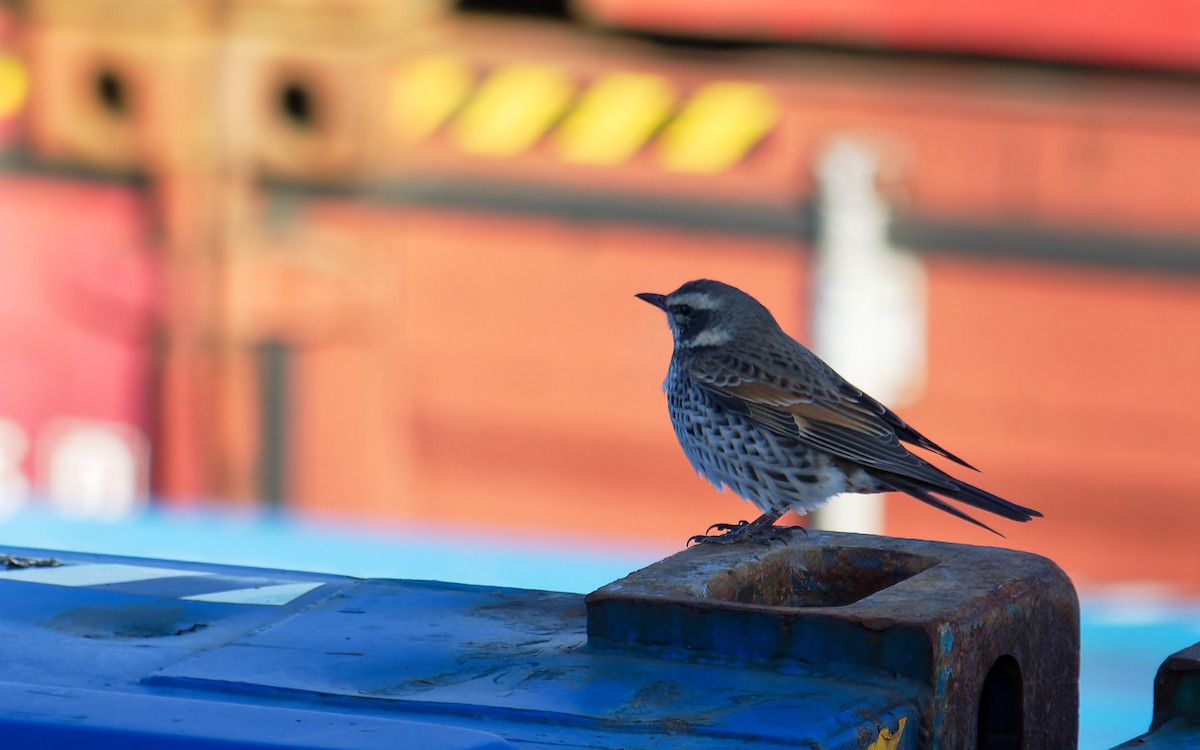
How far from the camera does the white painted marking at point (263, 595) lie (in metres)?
2.98

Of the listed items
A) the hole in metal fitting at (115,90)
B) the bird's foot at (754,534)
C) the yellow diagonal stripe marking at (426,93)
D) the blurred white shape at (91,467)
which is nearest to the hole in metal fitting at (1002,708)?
the bird's foot at (754,534)

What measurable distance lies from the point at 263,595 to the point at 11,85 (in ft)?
19.5

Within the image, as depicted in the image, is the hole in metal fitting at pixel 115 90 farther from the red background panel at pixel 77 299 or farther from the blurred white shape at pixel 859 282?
the blurred white shape at pixel 859 282

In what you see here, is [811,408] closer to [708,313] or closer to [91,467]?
[708,313]

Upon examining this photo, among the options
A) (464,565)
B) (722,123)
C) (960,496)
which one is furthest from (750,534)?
(722,123)

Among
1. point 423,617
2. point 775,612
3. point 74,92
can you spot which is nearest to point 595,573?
point 423,617

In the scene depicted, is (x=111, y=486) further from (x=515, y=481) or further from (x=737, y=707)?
(x=737, y=707)

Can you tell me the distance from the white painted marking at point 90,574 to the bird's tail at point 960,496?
5.25 ft

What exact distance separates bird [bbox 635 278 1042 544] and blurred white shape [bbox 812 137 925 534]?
2.83 metres

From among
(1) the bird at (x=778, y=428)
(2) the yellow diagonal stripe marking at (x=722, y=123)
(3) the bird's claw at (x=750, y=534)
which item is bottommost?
(3) the bird's claw at (x=750, y=534)

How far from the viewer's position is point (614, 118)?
25.9ft

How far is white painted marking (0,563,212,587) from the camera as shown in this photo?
310 centimetres

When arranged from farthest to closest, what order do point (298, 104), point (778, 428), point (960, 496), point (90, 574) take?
1. point (298, 104)
2. point (778, 428)
3. point (960, 496)
4. point (90, 574)

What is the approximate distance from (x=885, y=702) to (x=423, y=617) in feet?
2.84
